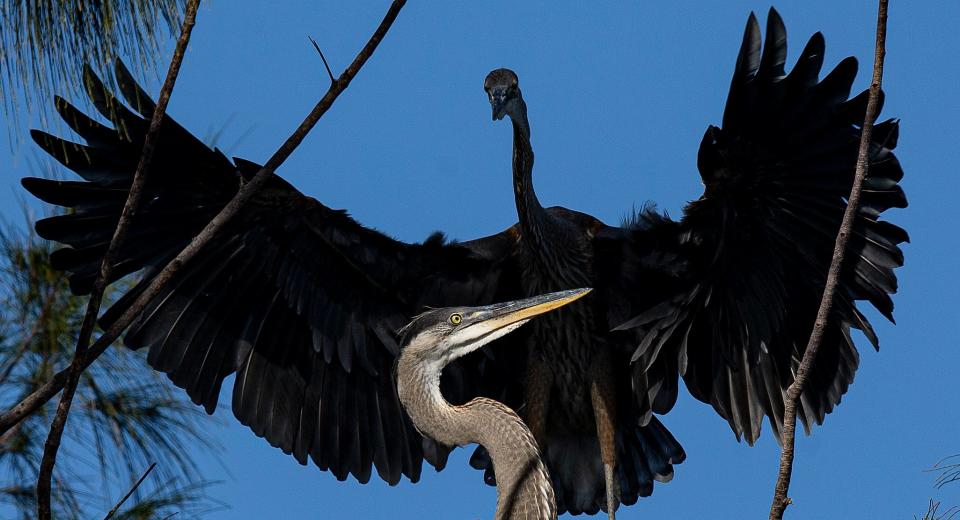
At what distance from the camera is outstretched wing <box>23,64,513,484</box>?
5898mm

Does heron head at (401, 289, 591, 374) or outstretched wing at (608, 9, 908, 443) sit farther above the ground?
outstretched wing at (608, 9, 908, 443)

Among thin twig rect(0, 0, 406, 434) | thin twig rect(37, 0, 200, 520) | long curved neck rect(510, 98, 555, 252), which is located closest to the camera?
thin twig rect(37, 0, 200, 520)

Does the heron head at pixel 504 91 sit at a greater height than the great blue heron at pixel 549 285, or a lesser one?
greater

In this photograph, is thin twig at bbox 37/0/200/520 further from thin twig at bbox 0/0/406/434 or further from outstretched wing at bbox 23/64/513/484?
outstretched wing at bbox 23/64/513/484

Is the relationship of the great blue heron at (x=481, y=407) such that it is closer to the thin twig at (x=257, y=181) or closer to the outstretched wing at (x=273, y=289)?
the thin twig at (x=257, y=181)

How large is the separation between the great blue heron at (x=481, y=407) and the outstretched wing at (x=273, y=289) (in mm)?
1379

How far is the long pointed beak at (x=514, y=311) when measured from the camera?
15.8 feet

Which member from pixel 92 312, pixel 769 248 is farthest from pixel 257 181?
pixel 769 248

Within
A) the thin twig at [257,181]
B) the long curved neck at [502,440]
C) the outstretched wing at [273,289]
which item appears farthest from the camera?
the outstretched wing at [273,289]

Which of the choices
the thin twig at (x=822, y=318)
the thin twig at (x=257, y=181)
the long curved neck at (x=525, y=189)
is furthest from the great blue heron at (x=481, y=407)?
the long curved neck at (x=525, y=189)

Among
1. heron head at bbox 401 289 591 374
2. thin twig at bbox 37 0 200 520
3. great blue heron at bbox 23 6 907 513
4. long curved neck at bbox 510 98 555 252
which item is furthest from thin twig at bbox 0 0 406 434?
long curved neck at bbox 510 98 555 252

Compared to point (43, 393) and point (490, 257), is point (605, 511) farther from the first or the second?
point (43, 393)

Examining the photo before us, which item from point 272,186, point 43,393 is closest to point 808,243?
point 272,186

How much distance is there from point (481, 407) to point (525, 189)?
67.5 inches
